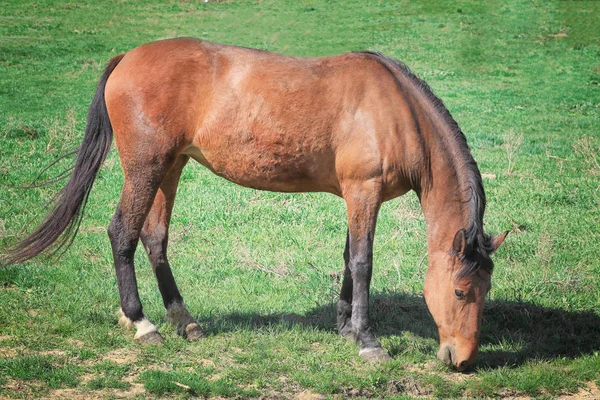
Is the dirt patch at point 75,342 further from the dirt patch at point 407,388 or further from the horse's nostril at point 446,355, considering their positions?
the horse's nostril at point 446,355

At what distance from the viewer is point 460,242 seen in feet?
17.4

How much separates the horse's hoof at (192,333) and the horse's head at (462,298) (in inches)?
74.3

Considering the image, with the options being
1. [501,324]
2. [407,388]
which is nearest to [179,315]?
[407,388]

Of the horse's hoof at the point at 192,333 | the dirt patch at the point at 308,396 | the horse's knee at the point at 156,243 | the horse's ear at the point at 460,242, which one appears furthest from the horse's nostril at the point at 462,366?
the horse's knee at the point at 156,243

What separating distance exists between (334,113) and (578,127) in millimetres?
9973

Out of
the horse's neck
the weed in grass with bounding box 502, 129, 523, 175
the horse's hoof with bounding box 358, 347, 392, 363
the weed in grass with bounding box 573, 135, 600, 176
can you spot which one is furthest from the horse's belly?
the weed in grass with bounding box 573, 135, 600, 176

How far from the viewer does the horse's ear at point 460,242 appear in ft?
17.3

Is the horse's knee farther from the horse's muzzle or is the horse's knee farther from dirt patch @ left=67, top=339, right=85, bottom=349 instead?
the horse's muzzle

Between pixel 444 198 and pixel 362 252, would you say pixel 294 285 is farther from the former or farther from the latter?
pixel 444 198

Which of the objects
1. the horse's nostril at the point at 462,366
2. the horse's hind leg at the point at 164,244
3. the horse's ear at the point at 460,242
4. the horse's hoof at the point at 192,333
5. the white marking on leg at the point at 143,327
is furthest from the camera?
the horse's hind leg at the point at 164,244

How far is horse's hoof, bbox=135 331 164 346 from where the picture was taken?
5.76m

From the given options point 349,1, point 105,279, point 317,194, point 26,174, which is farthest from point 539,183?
point 349,1

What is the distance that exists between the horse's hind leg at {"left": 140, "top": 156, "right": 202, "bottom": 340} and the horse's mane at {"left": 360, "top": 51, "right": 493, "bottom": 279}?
2064mm

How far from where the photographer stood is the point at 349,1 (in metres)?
28.0
